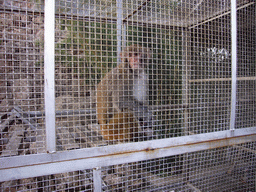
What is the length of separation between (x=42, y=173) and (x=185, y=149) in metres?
1.04

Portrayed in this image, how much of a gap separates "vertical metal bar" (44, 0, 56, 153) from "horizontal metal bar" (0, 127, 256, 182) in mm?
99

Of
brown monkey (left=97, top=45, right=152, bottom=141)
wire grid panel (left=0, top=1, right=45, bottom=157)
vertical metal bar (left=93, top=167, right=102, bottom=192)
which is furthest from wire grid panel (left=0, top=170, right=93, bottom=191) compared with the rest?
brown monkey (left=97, top=45, right=152, bottom=141)

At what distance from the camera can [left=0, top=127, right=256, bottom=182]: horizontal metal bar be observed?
0.98 meters

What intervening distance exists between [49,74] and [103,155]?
622 millimetres

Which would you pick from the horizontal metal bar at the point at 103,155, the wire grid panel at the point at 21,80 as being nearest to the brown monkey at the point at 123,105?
the horizontal metal bar at the point at 103,155

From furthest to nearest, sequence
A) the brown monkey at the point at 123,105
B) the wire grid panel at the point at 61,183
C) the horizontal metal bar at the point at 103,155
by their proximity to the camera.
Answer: the brown monkey at the point at 123,105 < the wire grid panel at the point at 61,183 < the horizontal metal bar at the point at 103,155

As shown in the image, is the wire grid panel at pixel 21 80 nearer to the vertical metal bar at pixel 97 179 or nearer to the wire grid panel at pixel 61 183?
the wire grid panel at pixel 61 183

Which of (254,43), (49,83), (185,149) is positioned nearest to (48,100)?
(49,83)

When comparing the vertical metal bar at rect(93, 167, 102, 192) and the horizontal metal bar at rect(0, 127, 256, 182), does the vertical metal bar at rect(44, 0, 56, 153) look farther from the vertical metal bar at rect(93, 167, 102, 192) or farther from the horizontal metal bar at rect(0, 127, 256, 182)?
the vertical metal bar at rect(93, 167, 102, 192)

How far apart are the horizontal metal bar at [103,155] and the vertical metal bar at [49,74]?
0.10 m

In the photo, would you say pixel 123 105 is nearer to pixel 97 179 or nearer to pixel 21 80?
pixel 97 179

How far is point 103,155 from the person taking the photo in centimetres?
115

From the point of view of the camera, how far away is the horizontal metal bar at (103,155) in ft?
3.22

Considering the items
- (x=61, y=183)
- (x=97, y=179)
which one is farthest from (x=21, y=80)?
(x=97, y=179)
